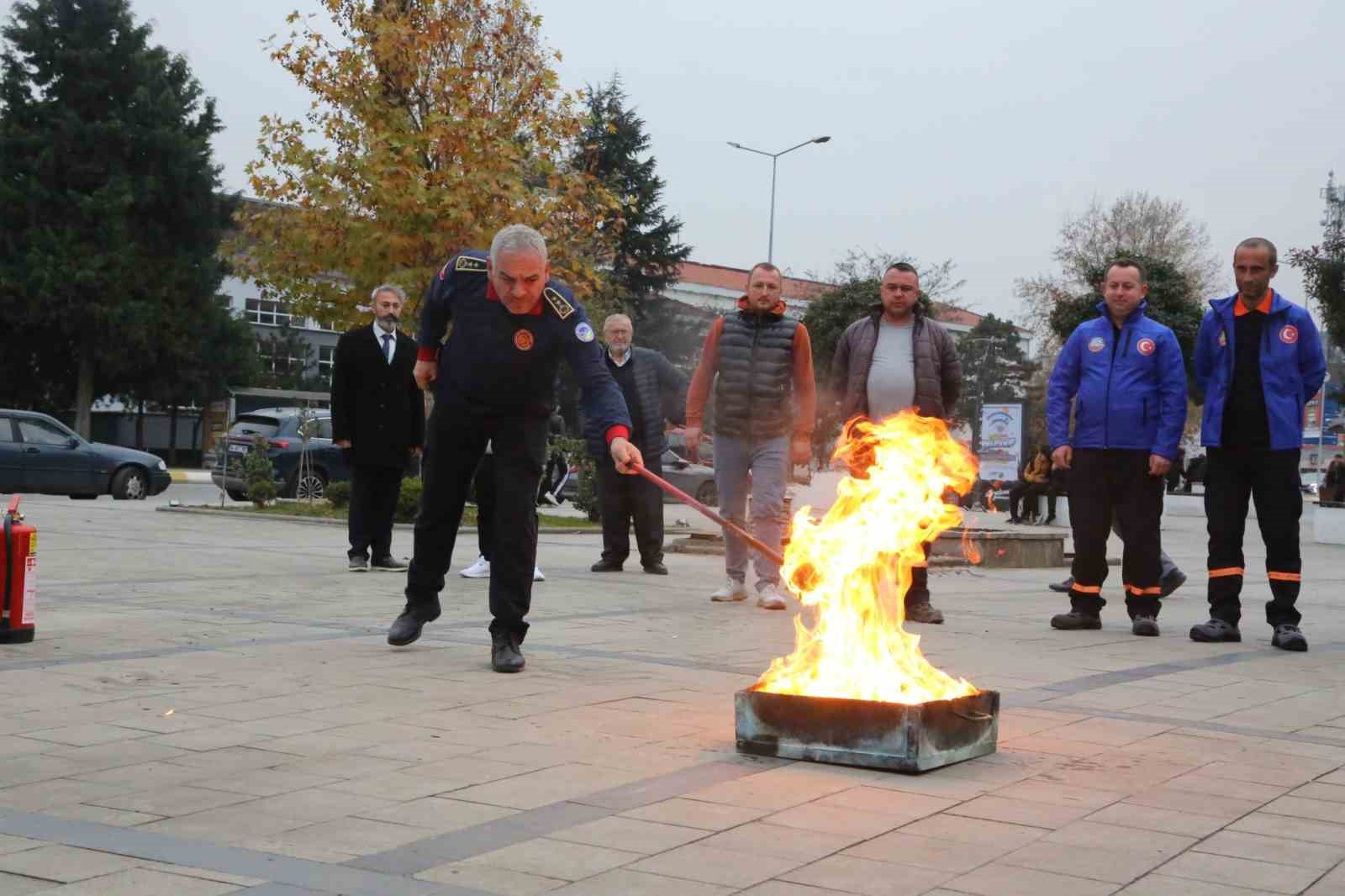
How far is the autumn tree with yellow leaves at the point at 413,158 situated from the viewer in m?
24.6

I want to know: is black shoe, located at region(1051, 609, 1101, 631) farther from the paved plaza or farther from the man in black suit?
the man in black suit

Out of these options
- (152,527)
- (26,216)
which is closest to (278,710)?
(152,527)

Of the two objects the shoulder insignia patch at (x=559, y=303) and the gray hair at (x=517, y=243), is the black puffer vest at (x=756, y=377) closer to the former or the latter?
the shoulder insignia patch at (x=559, y=303)

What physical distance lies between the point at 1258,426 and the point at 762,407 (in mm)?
2980

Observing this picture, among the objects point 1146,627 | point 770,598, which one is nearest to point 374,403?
point 770,598

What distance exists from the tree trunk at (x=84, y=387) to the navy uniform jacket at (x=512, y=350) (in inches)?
1809

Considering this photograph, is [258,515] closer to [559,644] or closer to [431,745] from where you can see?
[559,644]

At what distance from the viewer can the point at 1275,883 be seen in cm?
370

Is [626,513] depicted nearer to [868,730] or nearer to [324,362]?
[868,730]

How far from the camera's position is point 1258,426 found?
347 inches

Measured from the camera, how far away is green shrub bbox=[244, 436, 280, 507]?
20.4 meters

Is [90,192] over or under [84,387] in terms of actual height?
over

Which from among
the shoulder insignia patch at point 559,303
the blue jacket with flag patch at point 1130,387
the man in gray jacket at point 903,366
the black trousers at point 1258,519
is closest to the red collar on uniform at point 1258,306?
the blue jacket with flag patch at point 1130,387

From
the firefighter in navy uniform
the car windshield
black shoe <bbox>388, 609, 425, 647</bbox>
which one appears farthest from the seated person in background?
the firefighter in navy uniform
